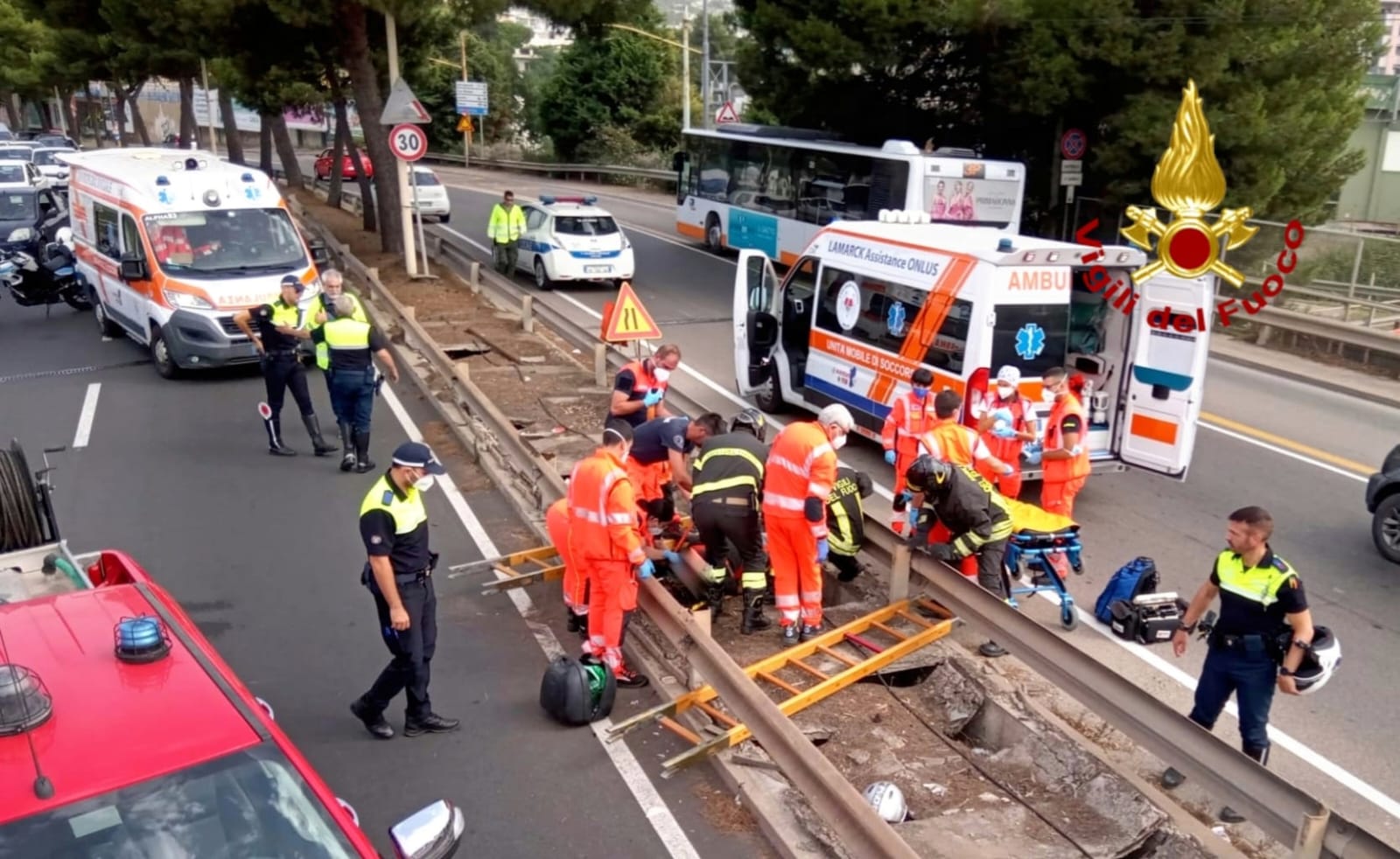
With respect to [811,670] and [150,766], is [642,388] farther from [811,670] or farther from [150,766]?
[150,766]

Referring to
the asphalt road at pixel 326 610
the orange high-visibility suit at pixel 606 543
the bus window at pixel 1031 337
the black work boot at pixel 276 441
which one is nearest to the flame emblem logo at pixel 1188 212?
the bus window at pixel 1031 337

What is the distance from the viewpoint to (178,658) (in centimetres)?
374

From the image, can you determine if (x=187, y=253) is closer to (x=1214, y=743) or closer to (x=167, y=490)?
(x=167, y=490)

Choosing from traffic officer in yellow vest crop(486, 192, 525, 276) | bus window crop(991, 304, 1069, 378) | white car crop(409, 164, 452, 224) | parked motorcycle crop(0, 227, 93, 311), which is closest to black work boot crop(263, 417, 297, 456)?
bus window crop(991, 304, 1069, 378)

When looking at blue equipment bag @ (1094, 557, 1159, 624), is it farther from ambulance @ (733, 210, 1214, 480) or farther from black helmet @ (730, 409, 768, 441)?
black helmet @ (730, 409, 768, 441)

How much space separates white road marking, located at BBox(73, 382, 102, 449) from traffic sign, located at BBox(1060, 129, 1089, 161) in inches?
642

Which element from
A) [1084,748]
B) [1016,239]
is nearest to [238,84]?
[1016,239]

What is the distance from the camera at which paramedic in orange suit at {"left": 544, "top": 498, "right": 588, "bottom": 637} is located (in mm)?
7316

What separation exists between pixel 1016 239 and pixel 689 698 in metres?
5.90

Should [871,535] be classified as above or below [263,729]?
below

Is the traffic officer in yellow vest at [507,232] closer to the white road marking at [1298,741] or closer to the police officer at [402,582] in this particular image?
the white road marking at [1298,741]

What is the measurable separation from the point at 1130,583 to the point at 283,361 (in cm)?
792

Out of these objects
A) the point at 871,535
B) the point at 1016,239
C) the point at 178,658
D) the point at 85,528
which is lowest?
the point at 85,528

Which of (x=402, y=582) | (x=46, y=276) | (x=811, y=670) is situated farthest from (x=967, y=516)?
(x=46, y=276)
